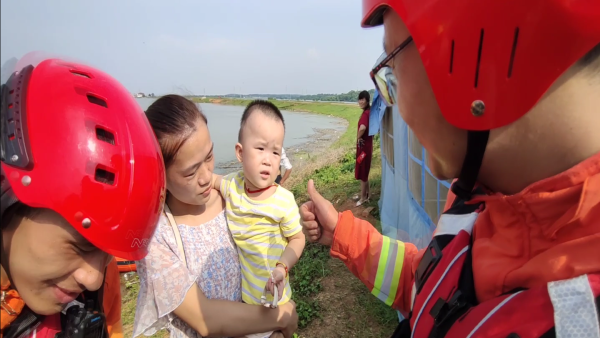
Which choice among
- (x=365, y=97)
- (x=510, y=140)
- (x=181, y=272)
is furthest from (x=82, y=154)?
(x=365, y=97)

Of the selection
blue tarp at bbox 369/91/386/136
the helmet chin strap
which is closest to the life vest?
the helmet chin strap

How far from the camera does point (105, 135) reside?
4.06 ft

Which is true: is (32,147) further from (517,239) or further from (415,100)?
(517,239)

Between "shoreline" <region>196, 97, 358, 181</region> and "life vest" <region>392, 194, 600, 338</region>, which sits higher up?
"life vest" <region>392, 194, 600, 338</region>

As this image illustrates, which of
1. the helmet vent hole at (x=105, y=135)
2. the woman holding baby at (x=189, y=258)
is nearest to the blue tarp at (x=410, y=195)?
the woman holding baby at (x=189, y=258)

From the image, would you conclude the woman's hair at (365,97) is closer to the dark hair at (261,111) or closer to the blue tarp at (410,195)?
the blue tarp at (410,195)

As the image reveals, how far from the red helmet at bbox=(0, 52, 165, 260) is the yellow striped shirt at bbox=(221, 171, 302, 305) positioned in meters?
0.76

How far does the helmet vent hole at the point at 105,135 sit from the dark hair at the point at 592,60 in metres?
1.49

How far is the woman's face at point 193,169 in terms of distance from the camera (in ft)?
5.74

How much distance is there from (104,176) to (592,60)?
5.12ft

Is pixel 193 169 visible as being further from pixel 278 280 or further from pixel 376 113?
pixel 376 113

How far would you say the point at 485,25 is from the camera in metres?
1.00

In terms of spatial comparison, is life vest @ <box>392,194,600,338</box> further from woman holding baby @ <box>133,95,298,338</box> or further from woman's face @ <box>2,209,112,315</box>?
woman's face @ <box>2,209,112,315</box>

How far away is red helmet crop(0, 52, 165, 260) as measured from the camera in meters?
1.05
